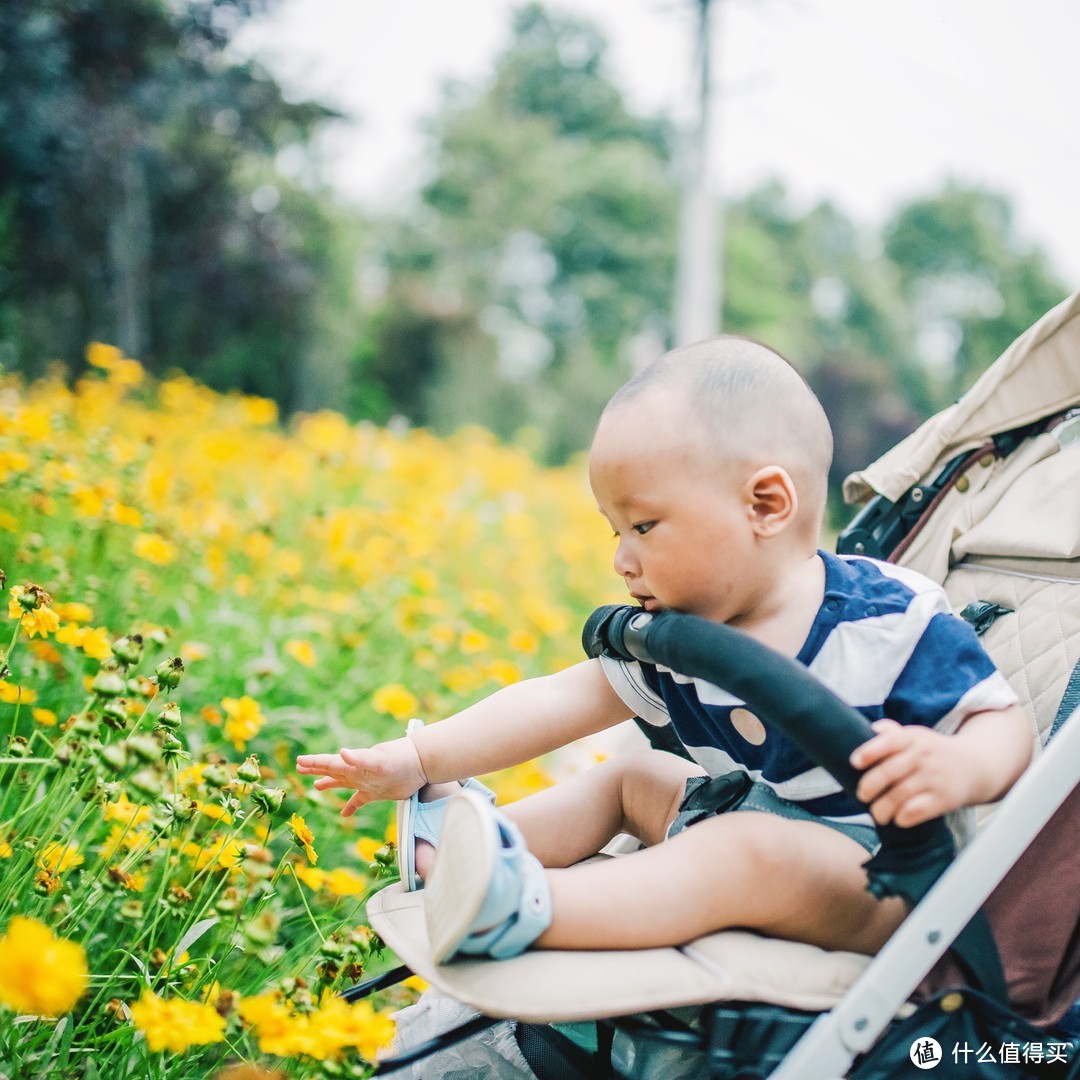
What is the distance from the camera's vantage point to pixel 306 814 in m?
2.12

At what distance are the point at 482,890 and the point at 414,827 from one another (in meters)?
0.39

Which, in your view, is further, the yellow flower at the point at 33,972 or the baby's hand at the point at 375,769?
the baby's hand at the point at 375,769

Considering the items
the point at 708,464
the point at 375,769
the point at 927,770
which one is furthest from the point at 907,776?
the point at 375,769

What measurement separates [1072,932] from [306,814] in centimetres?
143

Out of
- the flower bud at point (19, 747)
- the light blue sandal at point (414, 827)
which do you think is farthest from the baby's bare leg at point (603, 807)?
the flower bud at point (19, 747)

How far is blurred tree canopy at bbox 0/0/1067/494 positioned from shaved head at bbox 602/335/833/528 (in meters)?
4.31

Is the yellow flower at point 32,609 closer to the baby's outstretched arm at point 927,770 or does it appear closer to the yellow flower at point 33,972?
the yellow flower at point 33,972

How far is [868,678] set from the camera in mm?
1276

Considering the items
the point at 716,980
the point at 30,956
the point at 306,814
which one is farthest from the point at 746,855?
the point at 306,814

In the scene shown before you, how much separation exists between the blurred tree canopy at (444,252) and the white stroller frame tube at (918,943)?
A: 484cm

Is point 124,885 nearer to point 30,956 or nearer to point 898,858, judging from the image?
point 30,956

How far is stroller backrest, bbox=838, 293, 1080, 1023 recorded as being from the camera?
4.10 ft

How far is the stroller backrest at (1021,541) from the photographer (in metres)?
1.25

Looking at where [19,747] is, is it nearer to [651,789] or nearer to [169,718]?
[169,718]
